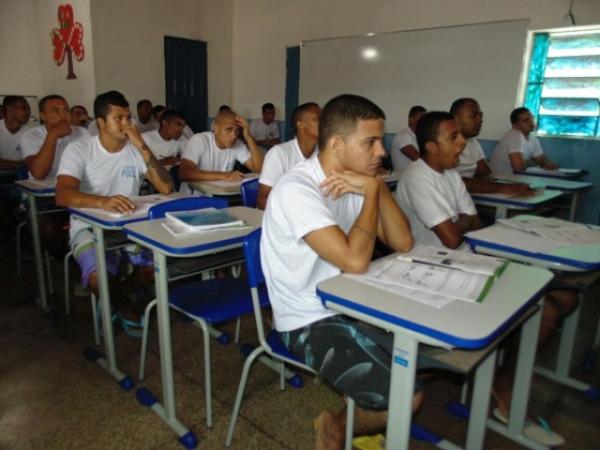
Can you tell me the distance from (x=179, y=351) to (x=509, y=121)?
14.7 feet

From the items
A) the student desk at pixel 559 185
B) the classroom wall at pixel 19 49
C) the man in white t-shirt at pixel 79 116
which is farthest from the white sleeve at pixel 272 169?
the classroom wall at pixel 19 49

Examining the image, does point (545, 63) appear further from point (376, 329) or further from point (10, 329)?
point (10, 329)

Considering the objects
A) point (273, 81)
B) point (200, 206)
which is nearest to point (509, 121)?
point (273, 81)

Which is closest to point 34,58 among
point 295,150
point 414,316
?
point 295,150

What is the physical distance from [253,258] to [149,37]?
627 centimetres

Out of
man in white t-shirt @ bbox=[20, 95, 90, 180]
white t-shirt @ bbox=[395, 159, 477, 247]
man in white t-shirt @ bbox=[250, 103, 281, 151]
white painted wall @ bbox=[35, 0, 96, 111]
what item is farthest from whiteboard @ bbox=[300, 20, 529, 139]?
man in white t-shirt @ bbox=[20, 95, 90, 180]

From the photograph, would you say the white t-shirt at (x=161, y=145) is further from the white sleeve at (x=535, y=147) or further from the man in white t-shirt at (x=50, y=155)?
the white sleeve at (x=535, y=147)

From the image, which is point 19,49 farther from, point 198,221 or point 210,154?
point 198,221

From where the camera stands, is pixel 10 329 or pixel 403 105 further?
pixel 403 105

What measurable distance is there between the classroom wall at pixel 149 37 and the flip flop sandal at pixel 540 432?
6237mm

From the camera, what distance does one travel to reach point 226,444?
1745 millimetres

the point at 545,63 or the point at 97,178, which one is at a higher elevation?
the point at 545,63

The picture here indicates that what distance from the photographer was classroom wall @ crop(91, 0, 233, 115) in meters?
6.26

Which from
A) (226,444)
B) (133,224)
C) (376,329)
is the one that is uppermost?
(133,224)
